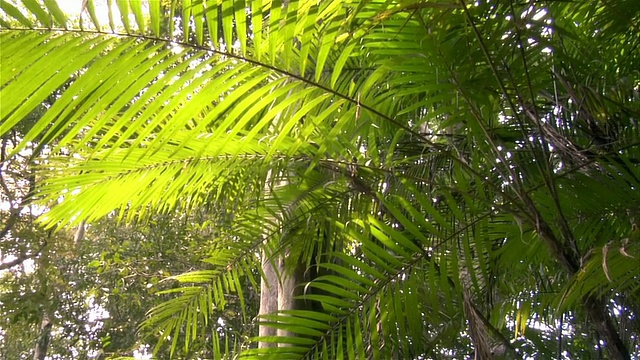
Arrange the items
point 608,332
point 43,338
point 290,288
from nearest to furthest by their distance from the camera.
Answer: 1. point 608,332
2. point 290,288
3. point 43,338

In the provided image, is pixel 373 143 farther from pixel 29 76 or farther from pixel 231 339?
pixel 231 339

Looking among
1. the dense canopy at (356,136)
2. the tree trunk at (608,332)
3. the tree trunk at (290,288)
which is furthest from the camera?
the tree trunk at (290,288)

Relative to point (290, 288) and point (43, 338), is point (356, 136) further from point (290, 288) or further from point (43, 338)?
point (43, 338)

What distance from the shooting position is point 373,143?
3.50ft

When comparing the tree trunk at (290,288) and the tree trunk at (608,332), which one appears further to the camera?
the tree trunk at (290,288)

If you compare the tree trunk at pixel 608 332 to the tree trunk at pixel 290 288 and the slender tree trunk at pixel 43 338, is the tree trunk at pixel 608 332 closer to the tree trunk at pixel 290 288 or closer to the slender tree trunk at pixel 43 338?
the tree trunk at pixel 290 288

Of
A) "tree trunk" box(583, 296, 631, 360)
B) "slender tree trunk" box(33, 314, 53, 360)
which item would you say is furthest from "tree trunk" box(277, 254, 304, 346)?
"slender tree trunk" box(33, 314, 53, 360)

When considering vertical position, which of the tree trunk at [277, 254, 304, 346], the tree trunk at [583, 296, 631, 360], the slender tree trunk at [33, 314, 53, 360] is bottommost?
the tree trunk at [583, 296, 631, 360]

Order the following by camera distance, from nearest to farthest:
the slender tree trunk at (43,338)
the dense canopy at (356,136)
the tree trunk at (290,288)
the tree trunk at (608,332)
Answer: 1. the dense canopy at (356,136)
2. the tree trunk at (608,332)
3. the tree trunk at (290,288)
4. the slender tree trunk at (43,338)

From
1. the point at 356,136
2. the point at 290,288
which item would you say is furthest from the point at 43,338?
the point at 356,136

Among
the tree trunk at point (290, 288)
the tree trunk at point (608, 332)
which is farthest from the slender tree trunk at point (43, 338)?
the tree trunk at point (608, 332)

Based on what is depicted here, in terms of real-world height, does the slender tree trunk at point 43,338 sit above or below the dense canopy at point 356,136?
above

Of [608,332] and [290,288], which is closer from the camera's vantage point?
[608,332]

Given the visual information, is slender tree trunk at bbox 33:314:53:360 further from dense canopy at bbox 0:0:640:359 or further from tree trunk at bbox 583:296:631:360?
tree trunk at bbox 583:296:631:360
